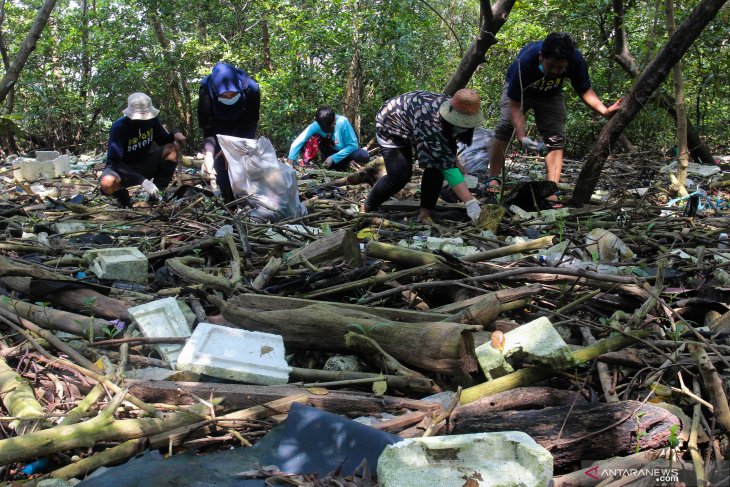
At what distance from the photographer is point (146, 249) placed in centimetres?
442

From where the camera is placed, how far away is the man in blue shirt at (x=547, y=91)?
17.8ft

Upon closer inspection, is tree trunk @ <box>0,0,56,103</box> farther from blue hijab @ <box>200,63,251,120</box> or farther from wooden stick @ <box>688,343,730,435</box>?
wooden stick @ <box>688,343,730,435</box>

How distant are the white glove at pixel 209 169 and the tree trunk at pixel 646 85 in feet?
10.9

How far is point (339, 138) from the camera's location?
27.6 ft

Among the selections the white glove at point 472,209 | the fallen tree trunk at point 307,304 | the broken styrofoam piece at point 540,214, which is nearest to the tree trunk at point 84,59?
the white glove at point 472,209

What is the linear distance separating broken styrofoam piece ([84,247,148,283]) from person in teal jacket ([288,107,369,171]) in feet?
15.3

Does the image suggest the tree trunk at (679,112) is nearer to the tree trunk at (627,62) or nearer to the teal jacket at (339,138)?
the tree trunk at (627,62)

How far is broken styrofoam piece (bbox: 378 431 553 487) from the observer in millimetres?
1820

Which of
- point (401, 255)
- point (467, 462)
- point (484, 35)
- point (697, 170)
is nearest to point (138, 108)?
point (484, 35)

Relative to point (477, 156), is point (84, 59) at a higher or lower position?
higher

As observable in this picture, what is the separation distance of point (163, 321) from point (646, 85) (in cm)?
413

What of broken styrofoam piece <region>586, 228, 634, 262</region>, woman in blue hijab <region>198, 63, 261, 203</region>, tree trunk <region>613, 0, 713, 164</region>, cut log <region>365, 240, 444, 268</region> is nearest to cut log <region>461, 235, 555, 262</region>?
cut log <region>365, 240, 444, 268</region>

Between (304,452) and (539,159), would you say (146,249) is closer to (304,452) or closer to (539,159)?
(304,452)

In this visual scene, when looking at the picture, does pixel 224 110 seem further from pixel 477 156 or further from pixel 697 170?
pixel 697 170
